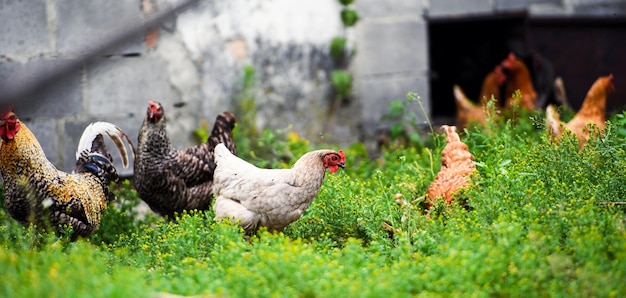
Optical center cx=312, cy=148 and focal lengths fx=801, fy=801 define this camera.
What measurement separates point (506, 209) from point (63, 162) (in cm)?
369

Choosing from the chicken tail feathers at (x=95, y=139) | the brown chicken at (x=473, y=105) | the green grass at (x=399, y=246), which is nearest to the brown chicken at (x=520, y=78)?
the brown chicken at (x=473, y=105)

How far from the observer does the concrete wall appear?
20.8ft

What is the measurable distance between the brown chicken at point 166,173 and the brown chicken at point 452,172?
1.51m

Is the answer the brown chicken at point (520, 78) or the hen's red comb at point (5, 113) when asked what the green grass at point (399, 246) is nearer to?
the hen's red comb at point (5, 113)

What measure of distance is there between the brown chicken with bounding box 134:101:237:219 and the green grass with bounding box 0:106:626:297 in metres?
0.27

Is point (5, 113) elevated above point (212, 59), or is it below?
below

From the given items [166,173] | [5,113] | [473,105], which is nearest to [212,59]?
[166,173]

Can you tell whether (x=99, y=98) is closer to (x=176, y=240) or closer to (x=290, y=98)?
(x=290, y=98)

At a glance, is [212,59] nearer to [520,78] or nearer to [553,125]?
[520,78]

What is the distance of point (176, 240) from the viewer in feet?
14.1

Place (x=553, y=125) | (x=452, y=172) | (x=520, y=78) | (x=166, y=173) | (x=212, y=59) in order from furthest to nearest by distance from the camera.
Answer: (x=520, y=78)
(x=212, y=59)
(x=553, y=125)
(x=166, y=173)
(x=452, y=172)

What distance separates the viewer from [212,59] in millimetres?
7168

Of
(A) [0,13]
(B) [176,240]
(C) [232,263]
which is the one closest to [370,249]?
(C) [232,263]

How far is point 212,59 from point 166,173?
219cm
